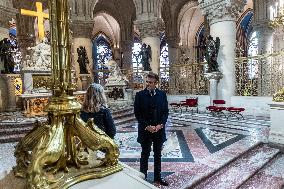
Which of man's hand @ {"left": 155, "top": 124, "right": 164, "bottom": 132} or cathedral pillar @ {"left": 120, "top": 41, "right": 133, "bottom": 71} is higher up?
cathedral pillar @ {"left": 120, "top": 41, "right": 133, "bottom": 71}

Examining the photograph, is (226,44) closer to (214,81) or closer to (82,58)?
(214,81)

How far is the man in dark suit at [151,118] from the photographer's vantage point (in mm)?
3605

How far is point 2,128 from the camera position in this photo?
7758 mm

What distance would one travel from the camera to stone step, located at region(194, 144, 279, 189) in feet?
12.8

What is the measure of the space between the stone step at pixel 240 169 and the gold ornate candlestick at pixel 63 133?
110 inches

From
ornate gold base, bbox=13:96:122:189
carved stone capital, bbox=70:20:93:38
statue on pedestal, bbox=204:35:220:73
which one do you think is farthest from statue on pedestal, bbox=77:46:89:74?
ornate gold base, bbox=13:96:122:189

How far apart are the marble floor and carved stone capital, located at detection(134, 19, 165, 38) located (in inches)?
357

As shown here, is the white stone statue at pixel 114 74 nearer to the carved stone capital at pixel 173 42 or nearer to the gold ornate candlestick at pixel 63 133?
the carved stone capital at pixel 173 42

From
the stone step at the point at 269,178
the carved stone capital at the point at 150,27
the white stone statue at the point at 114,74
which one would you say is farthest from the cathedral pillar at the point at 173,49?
the stone step at the point at 269,178

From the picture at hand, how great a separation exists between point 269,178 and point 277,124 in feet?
6.57

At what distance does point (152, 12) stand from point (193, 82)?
504cm

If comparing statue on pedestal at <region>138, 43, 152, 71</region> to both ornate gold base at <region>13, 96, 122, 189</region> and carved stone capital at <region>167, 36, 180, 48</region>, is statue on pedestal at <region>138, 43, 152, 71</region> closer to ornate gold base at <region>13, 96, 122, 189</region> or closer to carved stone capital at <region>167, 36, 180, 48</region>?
carved stone capital at <region>167, 36, 180, 48</region>

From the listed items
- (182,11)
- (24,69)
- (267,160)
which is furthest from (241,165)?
(182,11)

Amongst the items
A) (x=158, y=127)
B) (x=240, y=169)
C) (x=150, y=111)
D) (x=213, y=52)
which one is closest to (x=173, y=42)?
(x=213, y=52)
